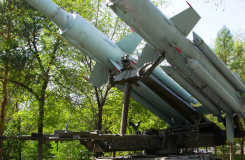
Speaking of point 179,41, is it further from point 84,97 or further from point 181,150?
point 84,97

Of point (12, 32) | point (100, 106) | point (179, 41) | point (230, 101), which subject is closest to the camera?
point (179, 41)

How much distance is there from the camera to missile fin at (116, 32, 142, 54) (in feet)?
23.4

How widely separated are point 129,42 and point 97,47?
1.15 meters

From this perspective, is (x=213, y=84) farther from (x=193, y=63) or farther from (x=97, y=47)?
(x=97, y=47)

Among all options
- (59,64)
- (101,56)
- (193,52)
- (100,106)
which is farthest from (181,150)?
(59,64)

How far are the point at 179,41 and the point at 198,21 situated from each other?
2.33 ft

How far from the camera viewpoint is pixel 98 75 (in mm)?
7043

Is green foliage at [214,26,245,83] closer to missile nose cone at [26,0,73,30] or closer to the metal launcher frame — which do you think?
the metal launcher frame

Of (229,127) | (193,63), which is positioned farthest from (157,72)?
(229,127)

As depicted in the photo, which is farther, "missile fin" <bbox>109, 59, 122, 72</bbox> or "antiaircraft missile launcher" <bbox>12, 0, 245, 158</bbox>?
"missile fin" <bbox>109, 59, 122, 72</bbox>

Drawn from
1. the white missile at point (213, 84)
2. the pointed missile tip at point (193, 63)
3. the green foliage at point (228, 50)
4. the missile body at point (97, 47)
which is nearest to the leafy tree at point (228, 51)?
the green foliage at point (228, 50)

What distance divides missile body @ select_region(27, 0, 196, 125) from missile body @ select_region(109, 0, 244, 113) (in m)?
1.04

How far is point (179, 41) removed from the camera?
5.71 metres

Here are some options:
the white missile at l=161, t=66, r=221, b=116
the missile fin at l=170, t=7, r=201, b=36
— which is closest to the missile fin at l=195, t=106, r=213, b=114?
the white missile at l=161, t=66, r=221, b=116
